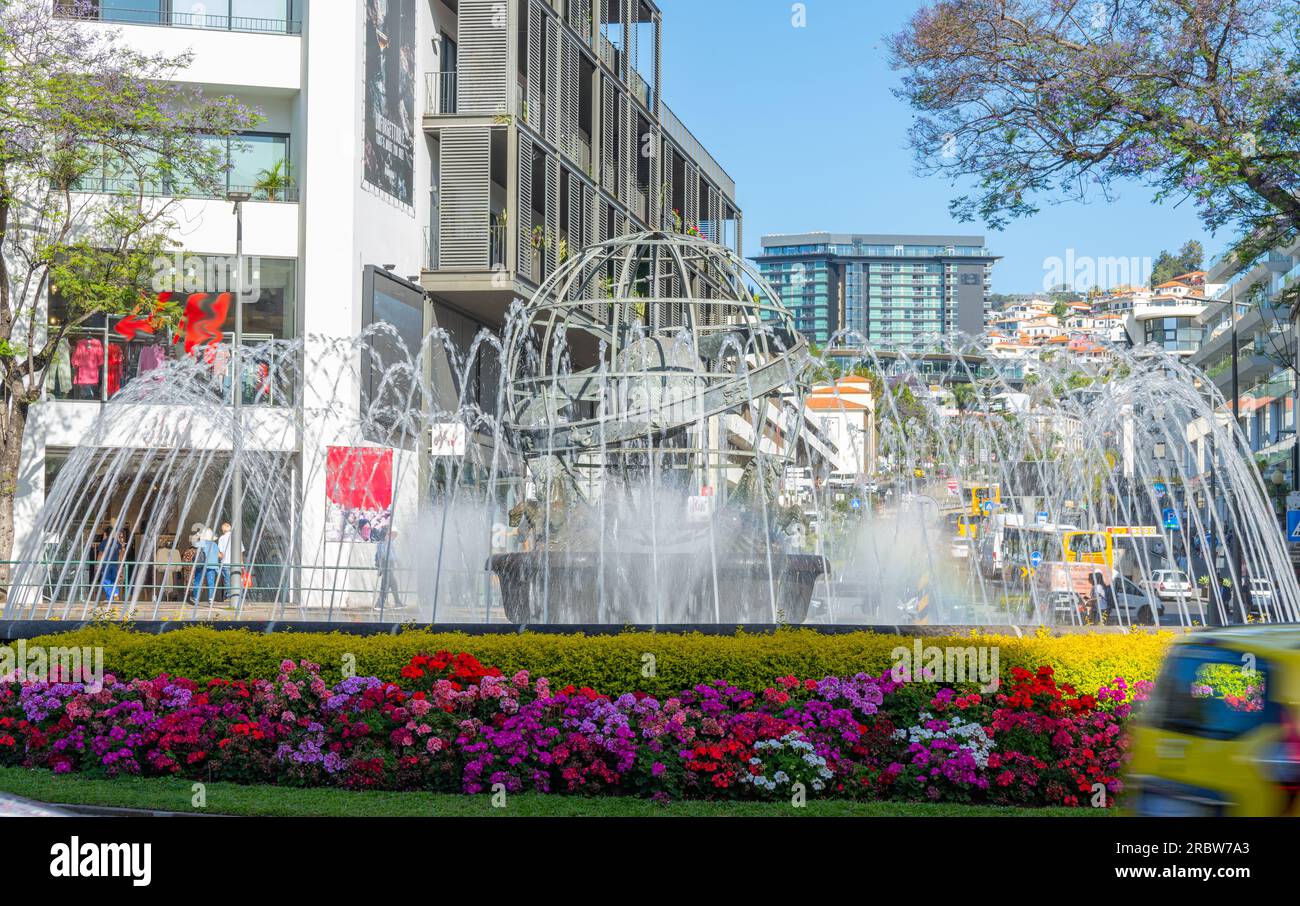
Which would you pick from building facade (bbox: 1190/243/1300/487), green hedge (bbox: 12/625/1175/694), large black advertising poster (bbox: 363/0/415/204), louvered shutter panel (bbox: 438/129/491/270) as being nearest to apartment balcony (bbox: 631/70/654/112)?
louvered shutter panel (bbox: 438/129/491/270)

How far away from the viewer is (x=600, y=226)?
42.5 m

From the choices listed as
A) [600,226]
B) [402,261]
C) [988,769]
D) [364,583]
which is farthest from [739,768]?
[600,226]

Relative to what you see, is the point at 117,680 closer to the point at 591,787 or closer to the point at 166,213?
the point at 591,787

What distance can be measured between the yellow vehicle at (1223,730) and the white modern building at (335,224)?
70.6 ft

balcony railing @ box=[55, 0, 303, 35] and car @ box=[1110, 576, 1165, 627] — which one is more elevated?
balcony railing @ box=[55, 0, 303, 35]

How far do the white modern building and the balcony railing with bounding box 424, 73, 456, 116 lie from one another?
0.06 meters

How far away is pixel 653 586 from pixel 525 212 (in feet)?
75.1

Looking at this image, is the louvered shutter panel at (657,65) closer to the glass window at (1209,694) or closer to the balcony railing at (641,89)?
the balcony railing at (641,89)

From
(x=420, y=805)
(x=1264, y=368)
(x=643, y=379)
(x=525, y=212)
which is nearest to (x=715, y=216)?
(x=525, y=212)

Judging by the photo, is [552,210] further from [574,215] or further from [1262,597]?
[1262,597]

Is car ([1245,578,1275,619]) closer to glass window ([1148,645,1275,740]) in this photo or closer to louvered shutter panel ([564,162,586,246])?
glass window ([1148,645,1275,740])

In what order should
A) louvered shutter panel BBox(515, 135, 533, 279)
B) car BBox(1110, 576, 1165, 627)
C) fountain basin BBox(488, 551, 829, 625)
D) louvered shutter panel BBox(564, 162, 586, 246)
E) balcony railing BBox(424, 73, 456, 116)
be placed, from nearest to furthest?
fountain basin BBox(488, 551, 829, 625) → car BBox(1110, 576, 1165, 627) → balcony railing BBox(424, 73, 456, 116) → louvered shutter panel BBox(515, 135, 533, 279) → louvered shutter panel BBox(564, 162, 586, 246)

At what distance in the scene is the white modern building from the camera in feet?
98.6
